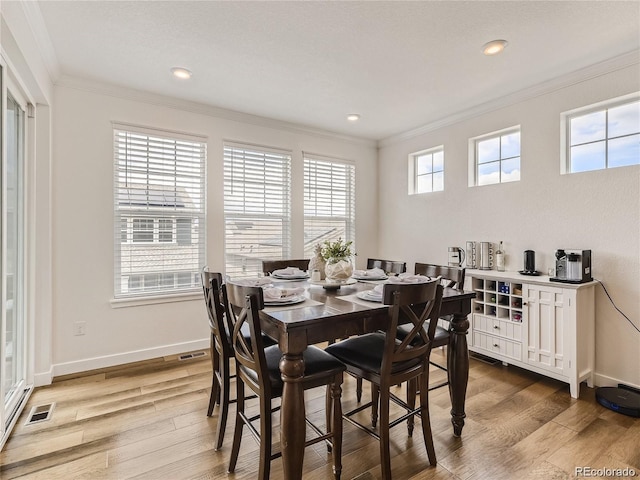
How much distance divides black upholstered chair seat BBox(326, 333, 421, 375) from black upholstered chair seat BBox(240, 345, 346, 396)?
0.11m

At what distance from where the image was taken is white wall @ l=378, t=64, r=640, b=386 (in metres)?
2.60

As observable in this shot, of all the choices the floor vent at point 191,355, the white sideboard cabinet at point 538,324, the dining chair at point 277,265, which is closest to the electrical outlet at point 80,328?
the floor vent at point 191,355

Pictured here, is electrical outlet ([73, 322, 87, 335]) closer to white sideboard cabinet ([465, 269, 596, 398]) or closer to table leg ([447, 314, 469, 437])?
table leg ([447, 314, 469, 437])

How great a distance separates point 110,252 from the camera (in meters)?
3.15

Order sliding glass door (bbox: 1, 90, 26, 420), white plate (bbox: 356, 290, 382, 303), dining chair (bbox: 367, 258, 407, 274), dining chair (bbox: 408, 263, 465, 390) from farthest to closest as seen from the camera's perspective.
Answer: dining chair (bbox: 367, 258, 407, 274) → sliding glass door (bbox: 1, 90, 26, 420) → dining chair (bbox: 408, 263, 465, 390) → white plate (bbox: 356, 290, 382, 303)

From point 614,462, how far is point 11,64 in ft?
14.0

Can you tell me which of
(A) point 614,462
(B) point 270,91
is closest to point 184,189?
(B) point 270,91

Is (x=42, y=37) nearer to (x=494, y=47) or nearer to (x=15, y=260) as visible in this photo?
(x=15, y=260)

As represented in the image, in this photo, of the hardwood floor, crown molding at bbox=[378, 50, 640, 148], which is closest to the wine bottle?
the hardwood floor

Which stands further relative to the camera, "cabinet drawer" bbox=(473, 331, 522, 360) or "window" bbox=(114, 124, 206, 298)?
"window" bbox=(114, 124, 206, 298)

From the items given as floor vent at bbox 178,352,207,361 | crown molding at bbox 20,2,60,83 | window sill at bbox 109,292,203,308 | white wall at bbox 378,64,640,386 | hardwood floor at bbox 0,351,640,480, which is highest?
crown molding at bbox 20,2,60,83

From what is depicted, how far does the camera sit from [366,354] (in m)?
1.84

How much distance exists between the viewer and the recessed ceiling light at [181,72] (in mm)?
2809

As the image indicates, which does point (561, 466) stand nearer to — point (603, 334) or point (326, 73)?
point (603, 334)
